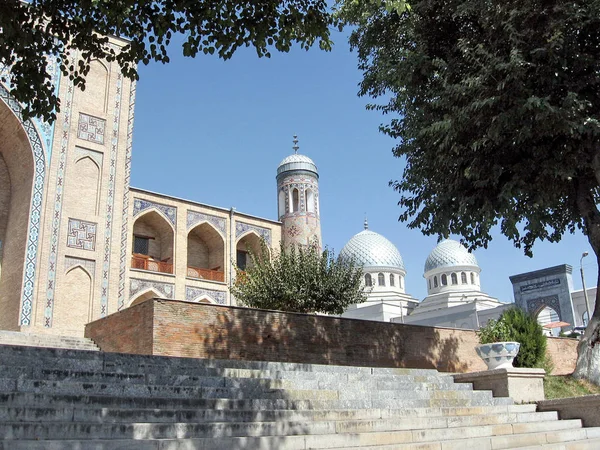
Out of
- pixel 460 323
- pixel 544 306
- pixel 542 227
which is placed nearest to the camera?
pixel 542 227

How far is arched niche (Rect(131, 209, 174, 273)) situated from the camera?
2291 cm

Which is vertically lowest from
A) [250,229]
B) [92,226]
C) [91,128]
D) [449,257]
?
[92,226]

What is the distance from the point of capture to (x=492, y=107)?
9.76 metres

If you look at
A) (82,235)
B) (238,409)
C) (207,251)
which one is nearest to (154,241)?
(207,251)

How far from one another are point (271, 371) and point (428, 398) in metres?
1.89

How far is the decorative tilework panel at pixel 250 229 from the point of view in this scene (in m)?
25.2

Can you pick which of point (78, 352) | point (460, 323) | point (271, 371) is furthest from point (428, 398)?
point (460, 323)

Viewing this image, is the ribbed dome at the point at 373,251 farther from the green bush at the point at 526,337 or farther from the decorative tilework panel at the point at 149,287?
the green bush at the point at 526,337

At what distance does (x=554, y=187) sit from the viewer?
10180 mm

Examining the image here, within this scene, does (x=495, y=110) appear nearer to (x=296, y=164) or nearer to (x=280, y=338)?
(x=280, y=338)

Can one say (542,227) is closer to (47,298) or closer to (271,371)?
(271,371)

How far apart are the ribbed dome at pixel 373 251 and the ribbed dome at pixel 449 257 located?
280 centimetres

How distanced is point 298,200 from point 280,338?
16.0 meters

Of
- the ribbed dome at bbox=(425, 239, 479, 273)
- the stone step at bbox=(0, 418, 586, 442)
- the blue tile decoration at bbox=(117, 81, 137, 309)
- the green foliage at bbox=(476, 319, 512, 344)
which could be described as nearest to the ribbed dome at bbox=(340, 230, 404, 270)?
the ribbed dome at bbox=(425, 239, 479, 273)
